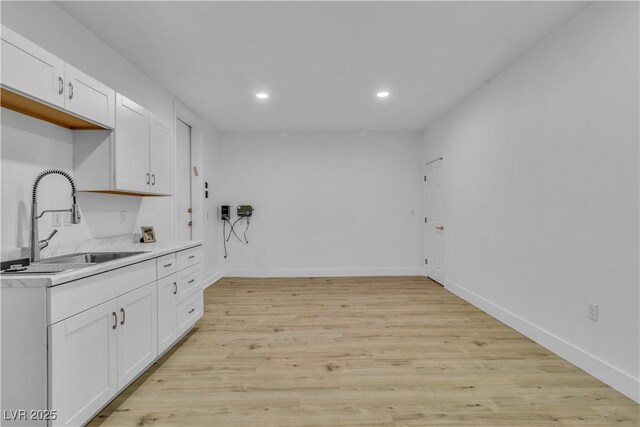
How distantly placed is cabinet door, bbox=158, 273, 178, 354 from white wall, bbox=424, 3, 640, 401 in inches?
128

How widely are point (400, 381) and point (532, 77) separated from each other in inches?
116

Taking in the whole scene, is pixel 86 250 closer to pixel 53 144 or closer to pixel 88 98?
pixel 53 144

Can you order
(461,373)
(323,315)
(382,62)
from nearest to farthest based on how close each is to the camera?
(461,373)
(382,62)
(323,315)

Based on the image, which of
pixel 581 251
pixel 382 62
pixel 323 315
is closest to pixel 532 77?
pixel 382 62

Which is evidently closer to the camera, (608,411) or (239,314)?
(608,411)

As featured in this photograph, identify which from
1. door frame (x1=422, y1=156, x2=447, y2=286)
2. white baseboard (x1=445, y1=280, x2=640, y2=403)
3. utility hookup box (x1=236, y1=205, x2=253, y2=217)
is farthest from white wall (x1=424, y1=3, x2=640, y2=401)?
utility hookup box (x1=236, y1=205, x2=253, y2=217)

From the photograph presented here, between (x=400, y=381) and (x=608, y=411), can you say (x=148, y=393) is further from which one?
(x=608, y=411)

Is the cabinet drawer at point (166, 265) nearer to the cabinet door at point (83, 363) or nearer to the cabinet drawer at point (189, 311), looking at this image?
the cabinet drawer at point (189, 311)

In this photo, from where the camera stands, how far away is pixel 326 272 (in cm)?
561

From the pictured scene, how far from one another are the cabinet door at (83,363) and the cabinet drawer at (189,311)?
831mm

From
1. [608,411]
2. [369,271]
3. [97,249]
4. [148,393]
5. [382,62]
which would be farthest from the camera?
[369,271]

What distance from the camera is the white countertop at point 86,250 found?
1420 mm

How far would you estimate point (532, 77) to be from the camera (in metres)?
2.82

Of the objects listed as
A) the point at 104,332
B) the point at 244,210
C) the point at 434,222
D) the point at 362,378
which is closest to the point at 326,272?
the point at 244,210
